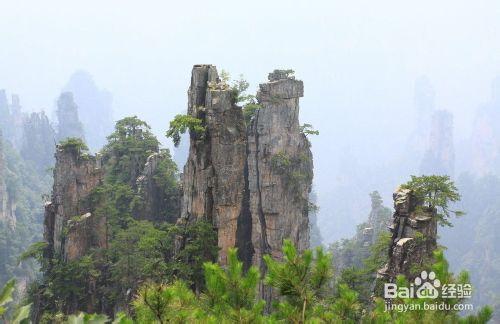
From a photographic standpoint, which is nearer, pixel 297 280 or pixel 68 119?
pixel 297 280

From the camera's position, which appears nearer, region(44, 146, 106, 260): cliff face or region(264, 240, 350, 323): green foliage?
region(264, 240, 350, 323): green foliage

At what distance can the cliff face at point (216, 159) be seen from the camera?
2348cm

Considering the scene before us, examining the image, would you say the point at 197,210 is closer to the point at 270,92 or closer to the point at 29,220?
the point at 270,92

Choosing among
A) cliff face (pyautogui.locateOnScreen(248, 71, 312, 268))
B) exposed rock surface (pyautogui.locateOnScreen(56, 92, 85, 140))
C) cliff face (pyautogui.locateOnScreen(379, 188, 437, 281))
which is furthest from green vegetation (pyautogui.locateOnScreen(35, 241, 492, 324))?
exposed rock surface (pyautogui.locateOnScreen(56, 92, 85, 140))

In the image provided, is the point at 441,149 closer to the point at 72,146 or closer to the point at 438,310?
the point at 72,146

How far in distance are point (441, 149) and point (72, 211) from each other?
356ft

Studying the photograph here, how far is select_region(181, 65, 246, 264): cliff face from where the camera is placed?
23.5m

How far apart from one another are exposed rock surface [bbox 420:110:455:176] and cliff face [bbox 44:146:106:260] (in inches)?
4121

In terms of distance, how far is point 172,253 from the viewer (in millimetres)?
25203

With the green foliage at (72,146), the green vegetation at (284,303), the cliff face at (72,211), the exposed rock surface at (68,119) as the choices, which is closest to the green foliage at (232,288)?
the green vegetation at (284,303)

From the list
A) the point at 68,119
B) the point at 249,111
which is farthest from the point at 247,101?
the point at 68,119

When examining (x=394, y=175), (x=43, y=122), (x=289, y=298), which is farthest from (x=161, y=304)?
(x=394, y=175)

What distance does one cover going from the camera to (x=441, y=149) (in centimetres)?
12219

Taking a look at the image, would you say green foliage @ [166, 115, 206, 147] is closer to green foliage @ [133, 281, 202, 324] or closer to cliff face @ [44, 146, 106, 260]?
cliff face @ [44, 146, 106, 260]
